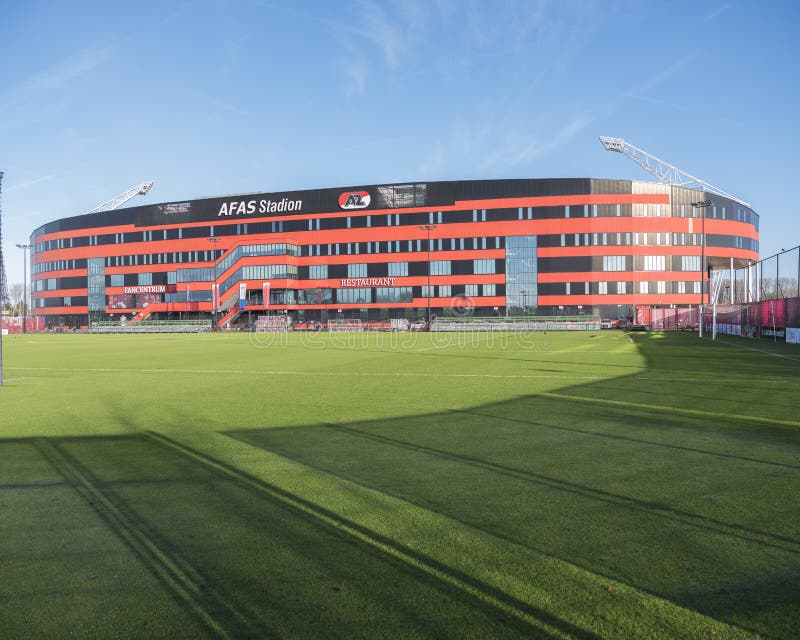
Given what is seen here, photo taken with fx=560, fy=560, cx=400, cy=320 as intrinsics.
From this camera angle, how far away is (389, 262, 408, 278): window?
9556 cm

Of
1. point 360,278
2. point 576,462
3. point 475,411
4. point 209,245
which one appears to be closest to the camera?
point 576,462

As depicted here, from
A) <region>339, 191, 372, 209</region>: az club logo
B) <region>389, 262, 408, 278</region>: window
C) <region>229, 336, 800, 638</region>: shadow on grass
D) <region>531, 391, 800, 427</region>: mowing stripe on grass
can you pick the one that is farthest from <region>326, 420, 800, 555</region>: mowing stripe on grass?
<region>339, 191, 372, 209</region>: az club logo

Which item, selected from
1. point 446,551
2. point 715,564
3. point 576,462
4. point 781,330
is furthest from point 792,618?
point 781,330

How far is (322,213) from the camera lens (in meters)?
99.1

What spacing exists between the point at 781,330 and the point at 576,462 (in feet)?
144

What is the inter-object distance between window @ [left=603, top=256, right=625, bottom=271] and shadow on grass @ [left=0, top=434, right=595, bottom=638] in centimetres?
8905

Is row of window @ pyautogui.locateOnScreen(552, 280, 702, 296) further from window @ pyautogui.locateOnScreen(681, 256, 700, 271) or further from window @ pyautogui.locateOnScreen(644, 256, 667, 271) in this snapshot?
window @ pyautogui.locateOnScreen(681, 256, 700, 271)

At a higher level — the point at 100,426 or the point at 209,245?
the point at 209,245

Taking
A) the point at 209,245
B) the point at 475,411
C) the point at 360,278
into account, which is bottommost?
the point at 475,411

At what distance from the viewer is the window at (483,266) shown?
301ft

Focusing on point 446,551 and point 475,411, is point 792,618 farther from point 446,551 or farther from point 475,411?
point 475,411

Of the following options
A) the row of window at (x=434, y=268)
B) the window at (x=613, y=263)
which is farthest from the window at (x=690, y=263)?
the window at (x=613, y=263)

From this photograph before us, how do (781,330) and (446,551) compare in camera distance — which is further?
(781,330)

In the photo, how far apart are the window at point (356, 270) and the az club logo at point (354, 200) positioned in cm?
1016
